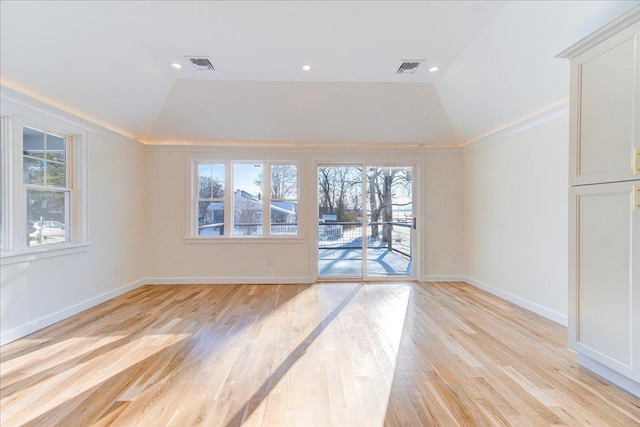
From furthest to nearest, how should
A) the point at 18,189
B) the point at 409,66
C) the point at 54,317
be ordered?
the point at 409,66 → the point at 54,317 → the point at 18,189

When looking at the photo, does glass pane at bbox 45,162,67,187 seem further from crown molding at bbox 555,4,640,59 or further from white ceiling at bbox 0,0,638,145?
crown molding at bbox 555,4,640,59

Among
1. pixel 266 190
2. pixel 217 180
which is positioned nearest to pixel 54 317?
pixel 217 180

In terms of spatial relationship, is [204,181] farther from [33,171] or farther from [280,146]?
[33,171]

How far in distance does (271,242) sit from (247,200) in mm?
863

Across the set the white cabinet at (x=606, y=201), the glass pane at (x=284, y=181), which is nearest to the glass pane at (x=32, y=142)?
the glass pane at (x=284, y=181)

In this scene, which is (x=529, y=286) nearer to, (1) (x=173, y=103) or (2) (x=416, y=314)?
(2) (x=416, y=314)

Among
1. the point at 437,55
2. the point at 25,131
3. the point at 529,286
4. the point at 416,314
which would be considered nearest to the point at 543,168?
the point at 529,286

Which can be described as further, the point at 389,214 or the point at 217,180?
the point at 389,214

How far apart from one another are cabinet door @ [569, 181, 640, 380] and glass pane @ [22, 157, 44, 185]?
5.09m

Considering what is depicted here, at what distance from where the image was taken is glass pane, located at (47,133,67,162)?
343 cm

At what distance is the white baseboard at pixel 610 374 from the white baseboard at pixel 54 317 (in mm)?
4993

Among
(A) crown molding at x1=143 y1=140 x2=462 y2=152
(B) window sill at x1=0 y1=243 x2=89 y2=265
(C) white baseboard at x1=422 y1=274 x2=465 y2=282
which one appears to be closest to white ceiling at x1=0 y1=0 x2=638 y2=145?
(A) crown molding at x1=143 y1=140 x2=462 y2=152

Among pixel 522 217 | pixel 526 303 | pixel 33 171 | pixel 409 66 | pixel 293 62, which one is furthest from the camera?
pixel 522 217

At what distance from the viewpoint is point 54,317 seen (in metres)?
3.30
